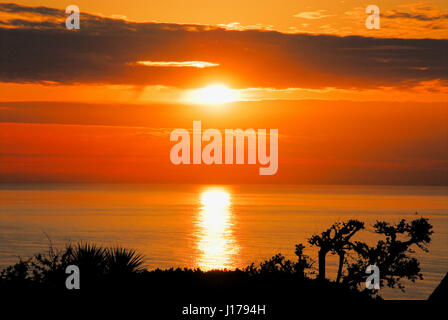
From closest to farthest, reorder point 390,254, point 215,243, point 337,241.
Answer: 1. point 337,241
2. point 390,254
3. point 215,243

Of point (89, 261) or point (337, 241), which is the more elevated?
point (337, 241)

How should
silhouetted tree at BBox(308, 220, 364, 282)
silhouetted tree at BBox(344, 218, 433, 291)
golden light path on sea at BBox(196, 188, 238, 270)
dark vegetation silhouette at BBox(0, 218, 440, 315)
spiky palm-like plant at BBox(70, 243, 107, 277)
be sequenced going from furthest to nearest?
golden light path on sea at BBox(196, 188, 238, 270)
silhouetted tree at BBox(344, 218, 433, 291)
silhouetted tree at BBox(308, 220, 364, 282)
spiky palm-like plant at BBox(70, 243, 107, 277)
dark vegetation silhouette at BBox(0, 218, 440, 315)

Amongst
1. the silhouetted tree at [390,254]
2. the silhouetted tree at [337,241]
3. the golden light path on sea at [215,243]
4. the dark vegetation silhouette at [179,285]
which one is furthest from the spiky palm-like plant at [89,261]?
the golden light path on sea at [215,243]

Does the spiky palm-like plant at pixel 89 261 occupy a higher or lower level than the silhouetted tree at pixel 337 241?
lower

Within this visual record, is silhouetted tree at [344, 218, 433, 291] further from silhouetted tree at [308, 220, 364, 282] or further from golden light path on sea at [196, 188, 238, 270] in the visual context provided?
golden light path on sea at [196, 188, 238, 270]

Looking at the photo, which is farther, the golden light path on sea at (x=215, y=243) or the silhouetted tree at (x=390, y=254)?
the golden light path on sea at (x=215, y=243)

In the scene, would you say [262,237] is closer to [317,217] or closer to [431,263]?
[431,263]

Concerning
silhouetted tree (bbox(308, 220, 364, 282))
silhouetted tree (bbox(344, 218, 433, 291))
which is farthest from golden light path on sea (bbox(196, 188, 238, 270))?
silhouetted tree (bbox(308, 220, 364, 282))

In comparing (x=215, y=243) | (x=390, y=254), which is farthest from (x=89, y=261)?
(x=215, y=243)

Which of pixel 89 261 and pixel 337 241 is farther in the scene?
pixel 337 241

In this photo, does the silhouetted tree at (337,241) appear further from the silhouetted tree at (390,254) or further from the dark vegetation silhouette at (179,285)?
the dark vegetation silhouette at (179,285)

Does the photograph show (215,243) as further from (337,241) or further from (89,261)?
(89,261)
